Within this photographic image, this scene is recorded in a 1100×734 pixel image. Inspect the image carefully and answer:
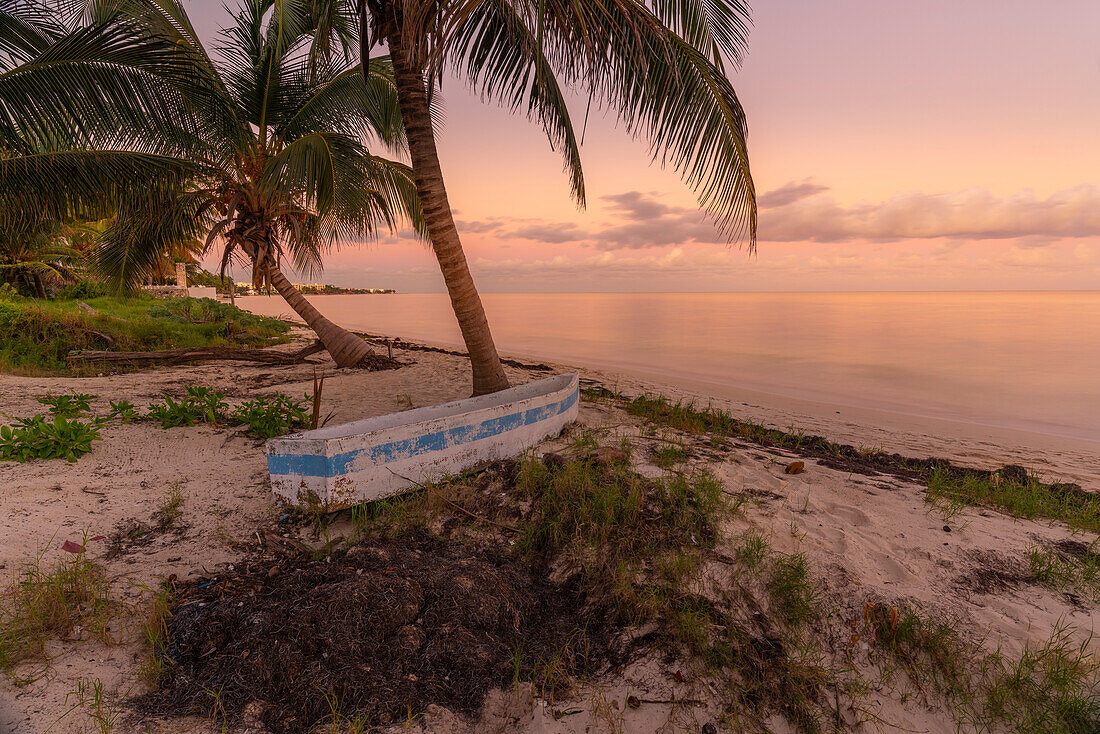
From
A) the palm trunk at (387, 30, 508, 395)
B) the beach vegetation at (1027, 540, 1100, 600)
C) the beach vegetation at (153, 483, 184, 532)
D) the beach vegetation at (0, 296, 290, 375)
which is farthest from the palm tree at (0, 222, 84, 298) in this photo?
the beach vegetation at (1027, 540, 1100, 600)

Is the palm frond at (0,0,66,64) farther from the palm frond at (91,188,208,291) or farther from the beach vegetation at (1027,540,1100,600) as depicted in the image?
the beach vegetation at (1027,540,1100,600)

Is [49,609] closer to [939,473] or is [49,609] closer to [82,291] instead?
[939,473]

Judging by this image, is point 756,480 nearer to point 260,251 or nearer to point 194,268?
point 260,251

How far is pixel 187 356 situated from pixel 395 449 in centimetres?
795

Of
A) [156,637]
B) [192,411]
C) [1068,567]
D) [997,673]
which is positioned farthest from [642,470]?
[192,411]

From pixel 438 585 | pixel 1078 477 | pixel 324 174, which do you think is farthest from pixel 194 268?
pixel 1078 477

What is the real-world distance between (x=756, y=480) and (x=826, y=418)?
15.6 ft

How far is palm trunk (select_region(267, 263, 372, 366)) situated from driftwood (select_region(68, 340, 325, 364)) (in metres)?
0.79

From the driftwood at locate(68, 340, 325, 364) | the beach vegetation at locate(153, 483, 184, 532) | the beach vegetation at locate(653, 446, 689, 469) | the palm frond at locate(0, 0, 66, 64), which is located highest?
the palm frond at locate(0, 0, 66, 64)

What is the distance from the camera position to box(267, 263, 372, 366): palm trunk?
9762 mm

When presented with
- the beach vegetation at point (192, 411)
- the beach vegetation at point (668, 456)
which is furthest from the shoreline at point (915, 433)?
the beach vegetation at point (192, 411)

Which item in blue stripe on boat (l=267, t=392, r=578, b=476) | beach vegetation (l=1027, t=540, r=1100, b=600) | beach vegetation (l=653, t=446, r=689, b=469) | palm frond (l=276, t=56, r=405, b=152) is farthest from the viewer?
palm frond (l=276, t=56, r=405, b=152)

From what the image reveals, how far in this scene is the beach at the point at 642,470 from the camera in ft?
6.80

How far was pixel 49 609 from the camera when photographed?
232cm
